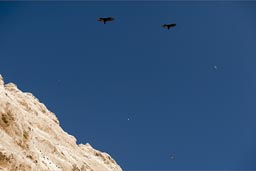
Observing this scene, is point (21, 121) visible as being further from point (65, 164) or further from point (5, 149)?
point (65, 164)

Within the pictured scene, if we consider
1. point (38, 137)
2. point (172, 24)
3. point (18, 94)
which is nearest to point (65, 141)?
point (18, 94)

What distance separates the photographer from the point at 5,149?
132ft

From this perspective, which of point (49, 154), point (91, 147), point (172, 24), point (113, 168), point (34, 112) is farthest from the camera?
point (91, 147)

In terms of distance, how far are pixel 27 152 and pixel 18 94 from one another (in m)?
38.7

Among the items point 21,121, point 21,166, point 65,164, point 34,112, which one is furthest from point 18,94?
point 21,166

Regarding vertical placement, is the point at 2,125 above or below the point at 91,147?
below

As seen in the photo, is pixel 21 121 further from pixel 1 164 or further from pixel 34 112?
pixel 34 112

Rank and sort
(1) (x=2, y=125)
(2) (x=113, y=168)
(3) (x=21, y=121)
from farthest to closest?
1. (2) (x=113, y=168)
2. (3) (x=21, y=121)
3. (1) (x=2, y=125)

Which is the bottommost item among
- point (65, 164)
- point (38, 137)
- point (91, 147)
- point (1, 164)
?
point (1, 164)

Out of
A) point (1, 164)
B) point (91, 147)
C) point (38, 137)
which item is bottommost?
point (1, 164)

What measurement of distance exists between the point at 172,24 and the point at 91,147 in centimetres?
5832

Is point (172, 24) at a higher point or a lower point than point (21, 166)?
higher

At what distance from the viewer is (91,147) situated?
333ft

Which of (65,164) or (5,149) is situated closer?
(5,149)
